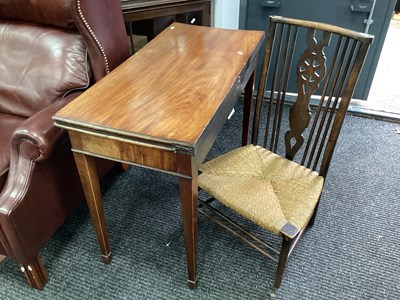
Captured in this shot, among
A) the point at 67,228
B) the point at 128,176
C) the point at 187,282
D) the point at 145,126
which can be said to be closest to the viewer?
the point at 145,126

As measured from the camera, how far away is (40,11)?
56.4 inches

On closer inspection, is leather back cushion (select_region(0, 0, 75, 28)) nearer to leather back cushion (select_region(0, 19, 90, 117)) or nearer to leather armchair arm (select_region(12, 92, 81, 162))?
leather back cushion (select_region(0, 19, 90, 117))

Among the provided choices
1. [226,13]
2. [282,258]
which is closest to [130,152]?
[282,258]

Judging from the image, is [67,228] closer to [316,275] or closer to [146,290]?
[146,290]

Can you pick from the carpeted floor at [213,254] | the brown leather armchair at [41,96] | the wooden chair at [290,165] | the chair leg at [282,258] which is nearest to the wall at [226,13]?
the brown leather armchair at [41,96]

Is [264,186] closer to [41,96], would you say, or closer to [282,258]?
[282,258]

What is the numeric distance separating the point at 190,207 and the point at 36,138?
53 cm

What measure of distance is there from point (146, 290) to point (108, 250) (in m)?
0.22

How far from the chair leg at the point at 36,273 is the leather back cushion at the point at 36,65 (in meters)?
0.63

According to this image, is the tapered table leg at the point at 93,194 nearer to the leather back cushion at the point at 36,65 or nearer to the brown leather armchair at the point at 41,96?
the brown leather armchair at the point at 41,96

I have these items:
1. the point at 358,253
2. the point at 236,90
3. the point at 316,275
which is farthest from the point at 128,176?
the point at 358,253

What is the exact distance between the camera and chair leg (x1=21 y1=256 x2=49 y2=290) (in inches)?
51.7

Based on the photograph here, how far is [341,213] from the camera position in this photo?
1.65 metres

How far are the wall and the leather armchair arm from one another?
139cm
